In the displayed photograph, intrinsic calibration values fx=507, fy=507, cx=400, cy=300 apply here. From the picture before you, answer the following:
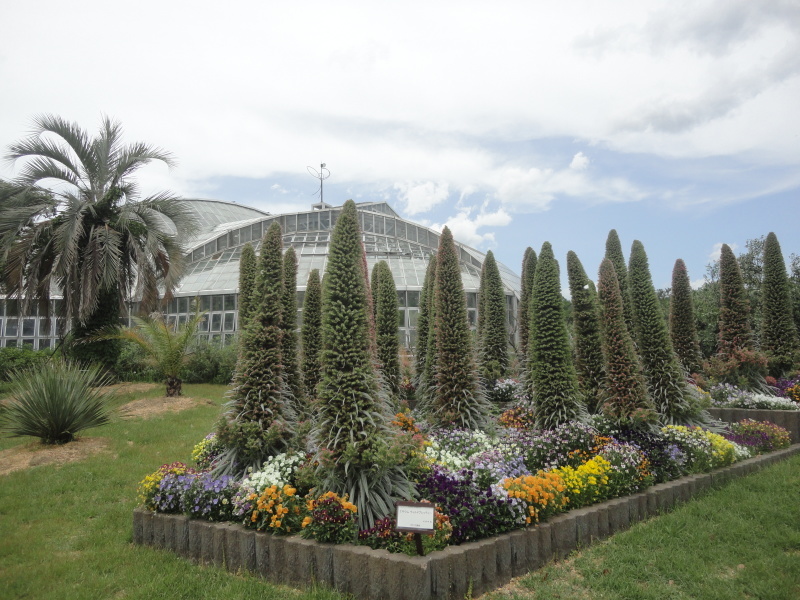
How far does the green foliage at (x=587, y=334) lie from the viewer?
8648mm

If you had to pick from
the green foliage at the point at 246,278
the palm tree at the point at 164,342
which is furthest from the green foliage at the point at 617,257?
the palm tree at the point at 164,342

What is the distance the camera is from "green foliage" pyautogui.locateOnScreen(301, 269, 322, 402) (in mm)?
8297

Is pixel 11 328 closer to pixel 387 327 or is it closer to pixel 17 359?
pixel 17 359

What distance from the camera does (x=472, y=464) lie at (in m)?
5.87

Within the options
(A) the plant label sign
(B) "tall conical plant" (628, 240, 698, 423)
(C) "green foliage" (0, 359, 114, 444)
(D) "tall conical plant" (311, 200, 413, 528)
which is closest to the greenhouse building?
(C) "green foliage" (0, 359, 114, 444)

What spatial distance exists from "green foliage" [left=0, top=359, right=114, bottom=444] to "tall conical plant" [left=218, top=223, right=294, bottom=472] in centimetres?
410

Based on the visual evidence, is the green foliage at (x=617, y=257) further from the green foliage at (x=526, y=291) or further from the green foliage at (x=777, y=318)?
the green foliage at (x=777, y=318)

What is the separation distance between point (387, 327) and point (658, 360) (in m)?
5.31

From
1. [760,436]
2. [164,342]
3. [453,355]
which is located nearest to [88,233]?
[164,342]

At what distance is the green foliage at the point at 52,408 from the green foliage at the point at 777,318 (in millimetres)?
15755

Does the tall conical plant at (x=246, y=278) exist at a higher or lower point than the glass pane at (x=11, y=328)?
higher

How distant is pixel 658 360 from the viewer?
9703mm

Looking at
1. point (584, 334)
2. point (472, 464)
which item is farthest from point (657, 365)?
point (472, 464)

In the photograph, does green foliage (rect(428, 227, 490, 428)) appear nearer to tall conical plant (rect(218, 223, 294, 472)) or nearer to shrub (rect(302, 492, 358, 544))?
tall conical plant (rect(218, 223, 294, 472))
